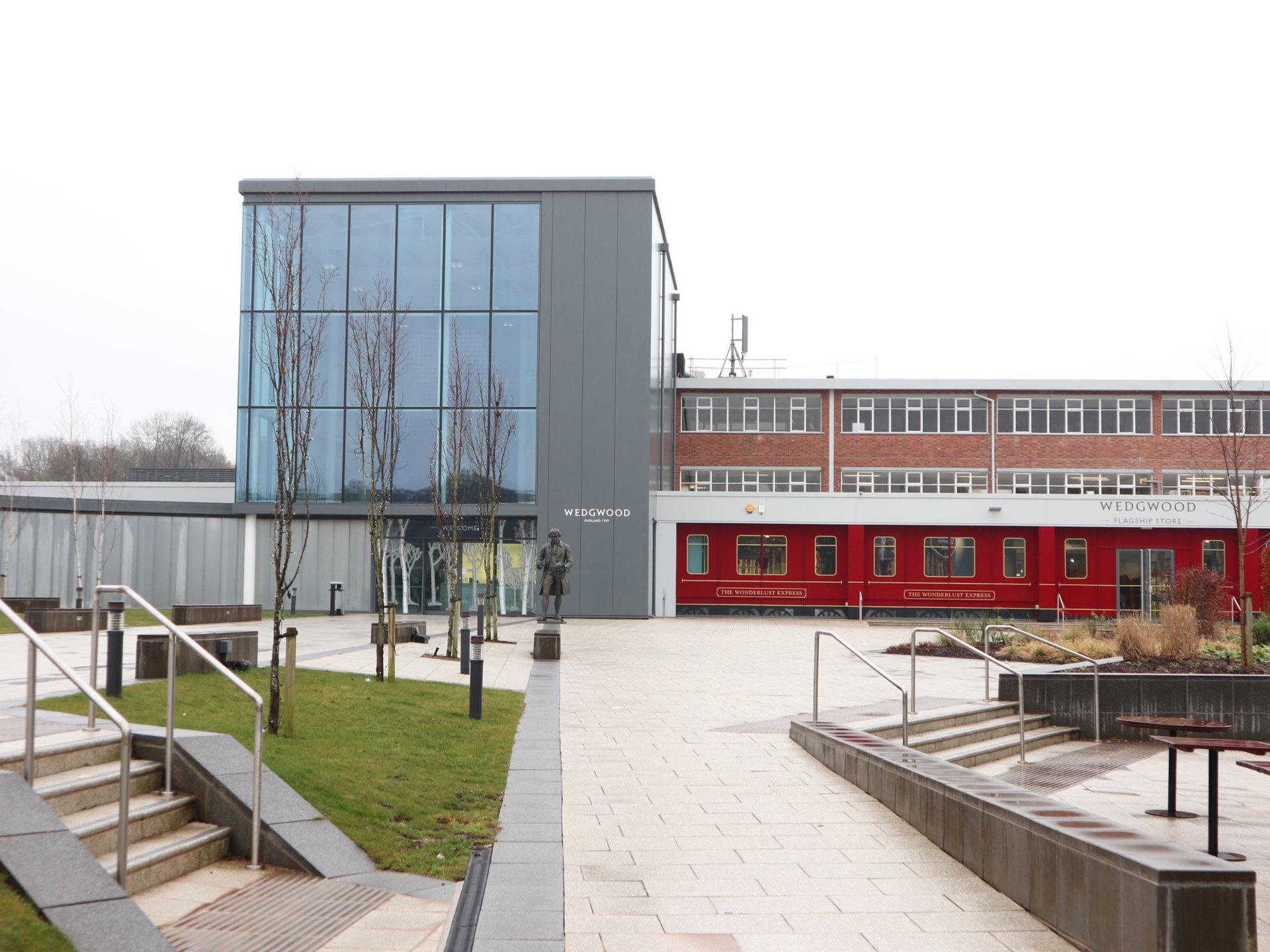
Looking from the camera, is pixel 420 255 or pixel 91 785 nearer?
pixel 91 785

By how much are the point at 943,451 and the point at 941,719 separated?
103 feet

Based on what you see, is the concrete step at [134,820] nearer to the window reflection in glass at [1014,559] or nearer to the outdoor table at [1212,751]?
the outdoor table at [1212,751]

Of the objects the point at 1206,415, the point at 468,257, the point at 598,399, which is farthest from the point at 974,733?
the point at 1206,415

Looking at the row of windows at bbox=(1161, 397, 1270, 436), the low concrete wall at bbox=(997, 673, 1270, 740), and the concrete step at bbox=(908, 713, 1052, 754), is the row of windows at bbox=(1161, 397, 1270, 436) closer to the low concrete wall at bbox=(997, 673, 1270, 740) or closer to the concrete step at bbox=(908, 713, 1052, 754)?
the low concrete wall at bbox=(997, 673, 1270, 740)

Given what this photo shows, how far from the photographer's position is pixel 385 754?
9.52 metres

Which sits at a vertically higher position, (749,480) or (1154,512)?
(749,480)

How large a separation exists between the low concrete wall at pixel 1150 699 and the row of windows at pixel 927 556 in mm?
22064

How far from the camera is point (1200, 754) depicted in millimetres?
13555

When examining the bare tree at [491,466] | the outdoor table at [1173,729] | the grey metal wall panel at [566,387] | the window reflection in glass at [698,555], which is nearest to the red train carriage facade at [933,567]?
the window reflection in glass at [698,555]

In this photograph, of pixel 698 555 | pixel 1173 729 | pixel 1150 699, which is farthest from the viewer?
pixel 698 555

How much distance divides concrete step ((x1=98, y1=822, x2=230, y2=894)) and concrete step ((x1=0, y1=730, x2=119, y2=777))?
71 centimetres

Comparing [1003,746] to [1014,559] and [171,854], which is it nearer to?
[171,854]

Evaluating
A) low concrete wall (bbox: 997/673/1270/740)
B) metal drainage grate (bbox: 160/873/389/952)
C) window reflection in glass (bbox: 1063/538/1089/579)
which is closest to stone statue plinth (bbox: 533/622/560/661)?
low concrete wall (bbox: 997/673/1270/740)

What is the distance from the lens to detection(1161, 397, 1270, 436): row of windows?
4194 centimetres
